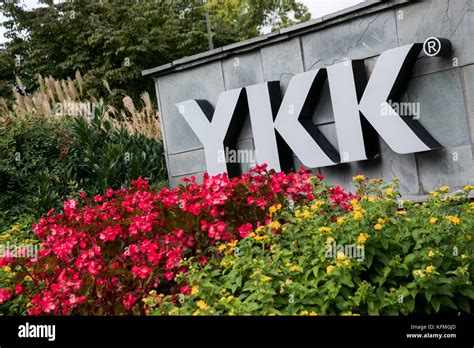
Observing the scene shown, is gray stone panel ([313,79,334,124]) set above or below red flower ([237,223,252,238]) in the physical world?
above

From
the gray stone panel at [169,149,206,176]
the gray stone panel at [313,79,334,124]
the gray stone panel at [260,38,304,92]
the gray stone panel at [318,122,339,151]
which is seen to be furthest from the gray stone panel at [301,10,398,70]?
the gray stone panel at [169,149,206,176]

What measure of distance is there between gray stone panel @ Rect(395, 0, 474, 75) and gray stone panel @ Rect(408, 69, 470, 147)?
0.33 feet

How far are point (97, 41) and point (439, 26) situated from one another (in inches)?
731

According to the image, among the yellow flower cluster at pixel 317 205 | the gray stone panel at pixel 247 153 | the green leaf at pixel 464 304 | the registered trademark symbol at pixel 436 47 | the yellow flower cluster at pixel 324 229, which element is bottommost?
the green leaf at pixel 464 304

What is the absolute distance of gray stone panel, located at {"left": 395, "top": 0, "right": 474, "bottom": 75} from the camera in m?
5.77

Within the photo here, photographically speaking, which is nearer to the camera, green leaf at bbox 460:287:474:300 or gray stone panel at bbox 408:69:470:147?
Answer: green leaf at bbox 460:287:474:300

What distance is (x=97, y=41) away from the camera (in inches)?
902

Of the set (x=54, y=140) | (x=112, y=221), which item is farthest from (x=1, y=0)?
(x=112, y=221)

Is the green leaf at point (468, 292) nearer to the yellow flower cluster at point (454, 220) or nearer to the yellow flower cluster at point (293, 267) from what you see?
the yellow flower cluster at point (454, 220)

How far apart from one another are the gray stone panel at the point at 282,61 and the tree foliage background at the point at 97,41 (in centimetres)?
1568

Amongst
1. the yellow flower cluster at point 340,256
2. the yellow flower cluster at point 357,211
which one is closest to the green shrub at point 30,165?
the yellow flower cluster at point 357,211

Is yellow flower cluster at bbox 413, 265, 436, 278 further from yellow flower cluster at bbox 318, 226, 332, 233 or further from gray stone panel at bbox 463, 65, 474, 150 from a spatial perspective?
gray stone panel at bbox 463, 65, 474, 150

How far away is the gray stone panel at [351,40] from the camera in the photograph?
20.6ft

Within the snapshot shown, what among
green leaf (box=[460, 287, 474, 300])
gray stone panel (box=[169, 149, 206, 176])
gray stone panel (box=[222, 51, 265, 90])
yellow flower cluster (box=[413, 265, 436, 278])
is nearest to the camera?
yellow flower cluster (box=[413, 265, 436, 278])
